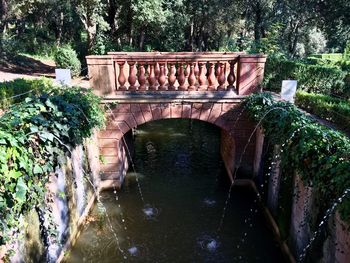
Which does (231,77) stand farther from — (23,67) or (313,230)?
(23,67)

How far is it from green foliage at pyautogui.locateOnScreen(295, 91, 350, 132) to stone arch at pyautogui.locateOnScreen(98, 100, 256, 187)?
8.68ft

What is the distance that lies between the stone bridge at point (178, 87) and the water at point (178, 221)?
1.55 metres

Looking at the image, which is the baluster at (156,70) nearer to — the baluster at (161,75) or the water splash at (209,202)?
the baluster at (161,75)

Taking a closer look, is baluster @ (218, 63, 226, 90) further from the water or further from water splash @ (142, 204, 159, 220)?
water splash @ (142, 204, 159, 220)

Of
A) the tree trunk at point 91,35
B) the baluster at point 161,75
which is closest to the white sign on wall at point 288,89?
the baluster at point 161,75

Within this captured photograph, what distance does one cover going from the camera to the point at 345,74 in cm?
1420

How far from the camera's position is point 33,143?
4980mm

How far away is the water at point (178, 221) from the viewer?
6.77 meters

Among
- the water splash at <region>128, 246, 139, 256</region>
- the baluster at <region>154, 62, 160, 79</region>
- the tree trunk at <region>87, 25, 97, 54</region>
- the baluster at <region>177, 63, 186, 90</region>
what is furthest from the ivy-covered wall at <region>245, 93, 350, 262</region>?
the tree trunk at <region>87, 25, 97, 54</region>

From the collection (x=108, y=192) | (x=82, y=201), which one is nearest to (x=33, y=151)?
(x=82, y=201)

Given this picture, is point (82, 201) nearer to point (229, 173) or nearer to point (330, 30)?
point (229, 173)

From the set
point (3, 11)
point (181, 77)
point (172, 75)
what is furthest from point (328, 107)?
point (3, 11)

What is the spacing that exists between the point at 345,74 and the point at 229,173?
26.0 feet

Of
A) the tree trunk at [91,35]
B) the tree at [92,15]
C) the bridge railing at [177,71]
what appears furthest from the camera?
the tree trunk at [91,35]
